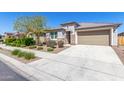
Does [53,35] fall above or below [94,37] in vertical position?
above

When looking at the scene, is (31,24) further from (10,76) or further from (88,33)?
(10,76)

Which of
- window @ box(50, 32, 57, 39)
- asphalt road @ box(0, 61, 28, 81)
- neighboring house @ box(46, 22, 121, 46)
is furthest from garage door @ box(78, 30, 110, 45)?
asphalt road @ box(0, 61, 28, 81)

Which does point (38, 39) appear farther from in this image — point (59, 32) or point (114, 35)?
point (114, 35)

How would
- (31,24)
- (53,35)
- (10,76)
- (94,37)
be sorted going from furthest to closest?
→ (53,35) → (31,24) → (94,37) → (10,76)

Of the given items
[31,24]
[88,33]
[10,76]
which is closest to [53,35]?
[31,24]

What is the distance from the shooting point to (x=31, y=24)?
2206 cm

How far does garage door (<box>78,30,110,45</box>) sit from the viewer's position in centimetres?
1870

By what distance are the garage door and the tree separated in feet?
23.2

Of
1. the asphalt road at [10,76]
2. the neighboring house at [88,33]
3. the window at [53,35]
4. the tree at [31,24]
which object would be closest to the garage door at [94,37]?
the neighboring house at [88,33]

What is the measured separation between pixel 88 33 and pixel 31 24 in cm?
1019

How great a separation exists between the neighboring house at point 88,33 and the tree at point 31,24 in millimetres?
2625

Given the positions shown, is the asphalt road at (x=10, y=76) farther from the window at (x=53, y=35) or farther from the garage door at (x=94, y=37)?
the window at (x=53, y=35)
